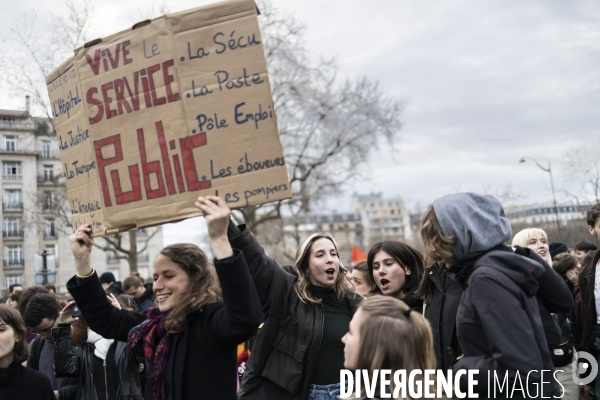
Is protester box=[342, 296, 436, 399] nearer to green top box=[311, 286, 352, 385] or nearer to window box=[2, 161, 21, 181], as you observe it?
green top box=[311, 286, 352, 385]

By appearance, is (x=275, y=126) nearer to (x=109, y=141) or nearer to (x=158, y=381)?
(x=109, y=141)

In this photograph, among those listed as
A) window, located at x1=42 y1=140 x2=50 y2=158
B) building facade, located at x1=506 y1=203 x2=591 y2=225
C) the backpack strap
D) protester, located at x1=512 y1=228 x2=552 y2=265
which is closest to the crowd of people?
the backpack strap

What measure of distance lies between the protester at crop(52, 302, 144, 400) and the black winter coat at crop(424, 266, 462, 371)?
2.19m

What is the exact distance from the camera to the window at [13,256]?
173 ft

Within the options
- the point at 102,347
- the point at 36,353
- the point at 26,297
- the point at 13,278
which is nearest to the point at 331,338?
the point at 102,347

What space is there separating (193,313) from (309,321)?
1.14 meters

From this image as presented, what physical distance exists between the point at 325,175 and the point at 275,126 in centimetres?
2181

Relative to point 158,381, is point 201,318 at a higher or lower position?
higher

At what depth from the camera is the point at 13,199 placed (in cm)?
5347

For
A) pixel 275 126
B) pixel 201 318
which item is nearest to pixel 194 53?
pixel 275 126

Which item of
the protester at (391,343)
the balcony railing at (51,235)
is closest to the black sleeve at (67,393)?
the protester at (391,343)

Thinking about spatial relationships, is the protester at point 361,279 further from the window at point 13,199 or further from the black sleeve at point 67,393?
the window at point 13,199

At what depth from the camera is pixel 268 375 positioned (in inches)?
149

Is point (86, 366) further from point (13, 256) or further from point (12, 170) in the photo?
point (13, 256)
